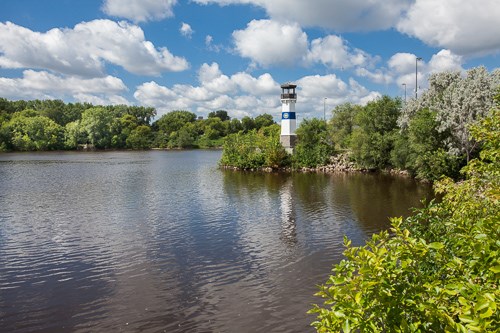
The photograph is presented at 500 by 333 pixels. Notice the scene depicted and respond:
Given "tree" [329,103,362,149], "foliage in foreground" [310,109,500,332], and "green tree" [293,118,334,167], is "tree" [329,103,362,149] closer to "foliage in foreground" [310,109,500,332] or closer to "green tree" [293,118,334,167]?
"green tree" [293,118,334,167]

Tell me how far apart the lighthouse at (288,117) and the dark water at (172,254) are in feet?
88.2

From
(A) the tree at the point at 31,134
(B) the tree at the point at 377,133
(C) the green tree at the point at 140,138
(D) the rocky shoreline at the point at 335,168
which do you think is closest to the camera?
(B) the tree at the point at 377,133

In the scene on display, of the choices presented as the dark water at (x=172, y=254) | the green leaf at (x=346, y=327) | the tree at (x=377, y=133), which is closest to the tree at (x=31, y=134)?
the dark water at (x=172, y=254)

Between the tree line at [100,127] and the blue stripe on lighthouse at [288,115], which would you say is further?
the tree line at [100,127]

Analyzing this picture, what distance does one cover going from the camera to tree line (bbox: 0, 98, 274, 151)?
377 ft

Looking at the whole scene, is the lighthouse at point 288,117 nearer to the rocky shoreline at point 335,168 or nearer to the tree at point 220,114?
the rocky shoreline at point 335,168

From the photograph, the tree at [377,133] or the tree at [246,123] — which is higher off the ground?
the tree at [246,123]

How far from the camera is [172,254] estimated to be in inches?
738

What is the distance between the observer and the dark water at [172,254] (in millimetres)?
12875

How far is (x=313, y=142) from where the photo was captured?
63875mm

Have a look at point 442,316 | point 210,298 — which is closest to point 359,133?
point 210,298

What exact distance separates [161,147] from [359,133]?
101 meters

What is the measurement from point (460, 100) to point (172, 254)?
33.5 meters

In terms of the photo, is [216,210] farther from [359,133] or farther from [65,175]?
[359,133]
